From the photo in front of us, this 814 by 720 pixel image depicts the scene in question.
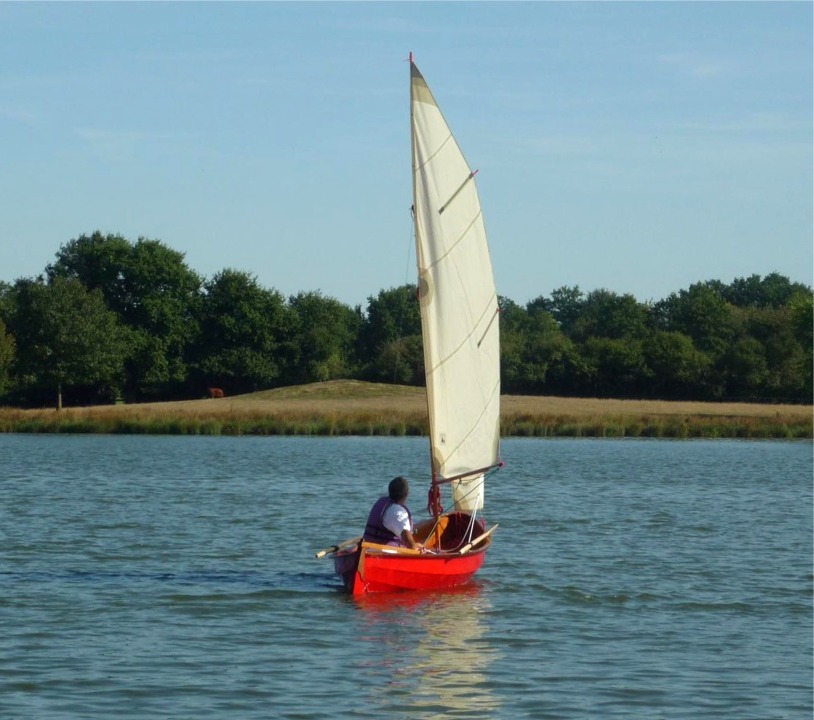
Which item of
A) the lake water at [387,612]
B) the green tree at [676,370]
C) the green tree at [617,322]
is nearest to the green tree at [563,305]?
the green tree at [617,322]

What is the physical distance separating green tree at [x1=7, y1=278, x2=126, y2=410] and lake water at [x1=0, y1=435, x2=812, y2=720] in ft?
158

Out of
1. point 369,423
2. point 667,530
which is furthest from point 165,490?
point 369,423

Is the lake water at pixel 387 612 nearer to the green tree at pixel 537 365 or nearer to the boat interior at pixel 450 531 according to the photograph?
the boat interior at pixel 450 531

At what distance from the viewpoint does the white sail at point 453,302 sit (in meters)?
19.1

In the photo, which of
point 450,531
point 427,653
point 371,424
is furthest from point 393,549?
point 371,424

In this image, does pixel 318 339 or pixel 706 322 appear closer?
pixel 318 339

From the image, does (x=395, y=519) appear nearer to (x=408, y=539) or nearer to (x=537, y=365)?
(x=408, y=539)

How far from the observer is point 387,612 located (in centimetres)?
1722

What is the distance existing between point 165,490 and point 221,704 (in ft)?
75.3

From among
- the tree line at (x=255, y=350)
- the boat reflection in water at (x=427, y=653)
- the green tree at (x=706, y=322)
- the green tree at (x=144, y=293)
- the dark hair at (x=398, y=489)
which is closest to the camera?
the boat reflection in water at (x=427, y=653)

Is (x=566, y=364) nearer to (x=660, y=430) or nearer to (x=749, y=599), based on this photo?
(x=660, y=430)

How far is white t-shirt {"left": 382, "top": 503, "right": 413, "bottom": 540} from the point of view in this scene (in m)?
18.0

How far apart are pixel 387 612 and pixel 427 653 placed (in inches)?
89.9

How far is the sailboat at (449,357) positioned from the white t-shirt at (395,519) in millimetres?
267
